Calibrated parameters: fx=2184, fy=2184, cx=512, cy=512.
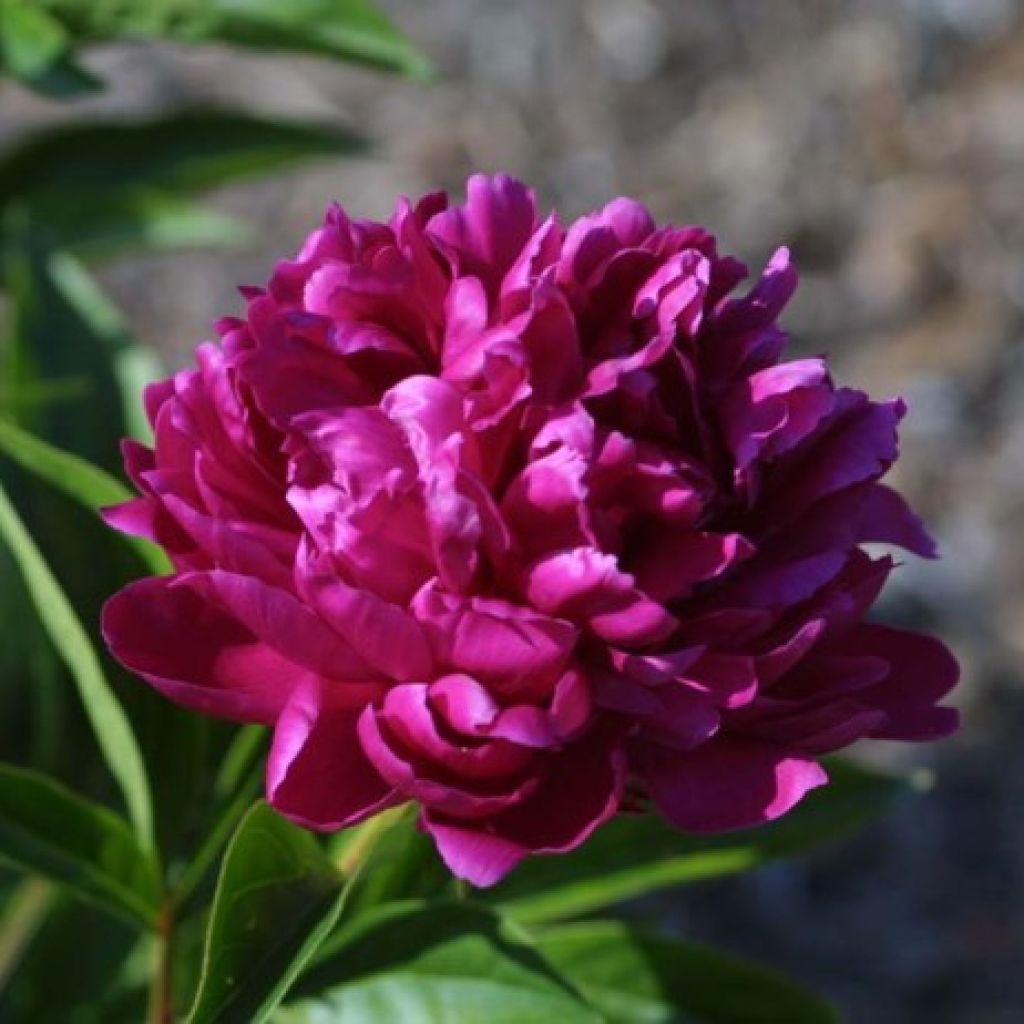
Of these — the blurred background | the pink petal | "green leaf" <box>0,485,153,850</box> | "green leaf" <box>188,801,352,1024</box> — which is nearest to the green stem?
"green leaf" <box>0,485,153,850</box>

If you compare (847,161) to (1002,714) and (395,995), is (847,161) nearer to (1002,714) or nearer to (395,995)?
(1002,714)

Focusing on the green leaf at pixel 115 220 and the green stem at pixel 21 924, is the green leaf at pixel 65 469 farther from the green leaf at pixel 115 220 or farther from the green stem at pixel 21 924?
the green leaf at pixel 115 220

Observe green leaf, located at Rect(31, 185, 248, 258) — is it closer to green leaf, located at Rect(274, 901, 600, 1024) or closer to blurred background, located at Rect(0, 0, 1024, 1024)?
green leaf, located at Rect(274, 901, 600, 1024)

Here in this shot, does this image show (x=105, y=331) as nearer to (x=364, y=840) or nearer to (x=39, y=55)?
(x=39, y=55)

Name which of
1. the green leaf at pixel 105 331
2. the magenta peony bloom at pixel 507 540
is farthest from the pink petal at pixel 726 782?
the green leaf at pixel 105 331

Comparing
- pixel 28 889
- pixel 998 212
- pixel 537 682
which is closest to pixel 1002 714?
pixel 998 212

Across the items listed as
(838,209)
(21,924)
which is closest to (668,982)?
(21,924)
